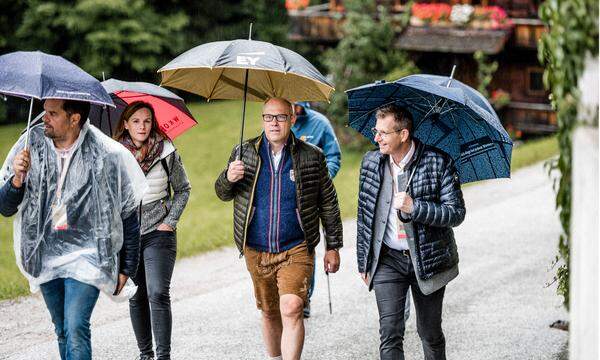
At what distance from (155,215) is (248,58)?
133cm

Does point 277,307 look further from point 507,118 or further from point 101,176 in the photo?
point 507,118

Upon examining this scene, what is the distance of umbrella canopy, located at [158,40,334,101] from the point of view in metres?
6.33

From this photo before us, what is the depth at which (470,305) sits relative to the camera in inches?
356

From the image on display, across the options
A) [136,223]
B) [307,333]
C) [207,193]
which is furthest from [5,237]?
[136,223]

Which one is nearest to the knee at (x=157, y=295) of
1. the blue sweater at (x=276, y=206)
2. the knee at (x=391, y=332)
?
the blue sweater at (x=276, y=206)

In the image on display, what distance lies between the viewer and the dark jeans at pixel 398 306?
6027mm

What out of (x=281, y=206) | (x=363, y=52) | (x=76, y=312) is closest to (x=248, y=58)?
(x=281, y=206)

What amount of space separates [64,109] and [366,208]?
198 centimetres

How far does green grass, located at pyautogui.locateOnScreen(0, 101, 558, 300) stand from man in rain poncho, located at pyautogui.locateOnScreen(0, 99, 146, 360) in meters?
4.25

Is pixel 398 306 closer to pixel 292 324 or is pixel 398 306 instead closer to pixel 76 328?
pixel 292 324

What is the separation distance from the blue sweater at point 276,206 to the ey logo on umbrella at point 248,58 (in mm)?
657

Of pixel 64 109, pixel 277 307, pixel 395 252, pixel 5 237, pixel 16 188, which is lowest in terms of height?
pixel 5 237

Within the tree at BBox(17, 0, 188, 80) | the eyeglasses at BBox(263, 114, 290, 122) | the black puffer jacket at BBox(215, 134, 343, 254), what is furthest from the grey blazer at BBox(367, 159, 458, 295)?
the tree at BBox(17, 0, 188, 80)

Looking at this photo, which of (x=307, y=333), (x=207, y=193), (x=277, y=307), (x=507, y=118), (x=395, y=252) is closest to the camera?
(x=395, y=252)
